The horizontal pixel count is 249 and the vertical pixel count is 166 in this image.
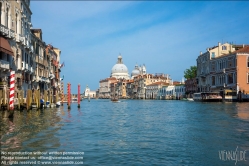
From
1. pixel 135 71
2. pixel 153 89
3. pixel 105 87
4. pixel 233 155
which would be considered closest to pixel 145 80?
pixel 153 89

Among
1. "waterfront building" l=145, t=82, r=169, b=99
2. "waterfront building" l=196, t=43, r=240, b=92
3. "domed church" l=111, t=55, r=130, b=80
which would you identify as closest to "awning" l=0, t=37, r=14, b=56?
"waterfront building" l=196, t=43, r=240, b=92

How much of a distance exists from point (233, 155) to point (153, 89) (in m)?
90.7

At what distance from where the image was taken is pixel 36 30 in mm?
31250

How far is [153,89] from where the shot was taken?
320 ft

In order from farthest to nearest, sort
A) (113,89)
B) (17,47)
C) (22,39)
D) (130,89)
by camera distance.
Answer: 1. (113,89)
2. (130,89)
3. (22,39)
4. (17,47)

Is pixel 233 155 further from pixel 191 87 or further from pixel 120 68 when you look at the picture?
pixel 120 68

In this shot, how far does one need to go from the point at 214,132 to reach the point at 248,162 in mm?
4207

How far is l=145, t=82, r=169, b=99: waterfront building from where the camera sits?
9467 cm

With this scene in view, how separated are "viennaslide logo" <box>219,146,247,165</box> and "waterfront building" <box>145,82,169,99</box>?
86.3 metres

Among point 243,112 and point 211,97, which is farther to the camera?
point 211,97

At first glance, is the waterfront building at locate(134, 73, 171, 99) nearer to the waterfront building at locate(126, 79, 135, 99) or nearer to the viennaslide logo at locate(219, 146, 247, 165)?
the waterfront building at locate(126, 79, 135, 99)

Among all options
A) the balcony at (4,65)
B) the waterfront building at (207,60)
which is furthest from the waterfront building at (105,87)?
the balcony at (4,65)

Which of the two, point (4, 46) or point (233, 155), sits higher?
point (4, 46)

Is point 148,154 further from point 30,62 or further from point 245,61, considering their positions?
point 245,61
